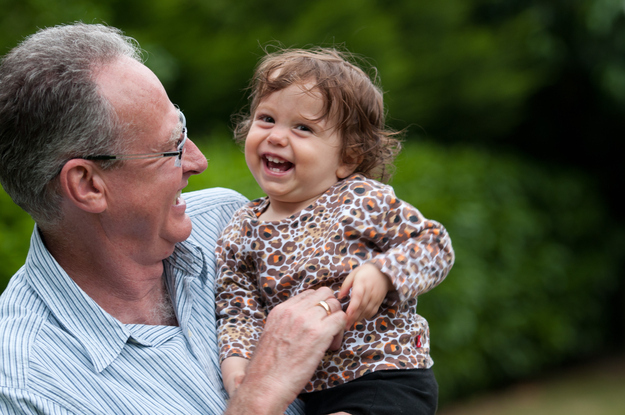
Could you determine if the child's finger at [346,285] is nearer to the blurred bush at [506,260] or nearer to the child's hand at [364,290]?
the child's hand at [364,290]

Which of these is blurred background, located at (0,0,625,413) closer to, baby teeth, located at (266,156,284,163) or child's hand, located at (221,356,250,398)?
baby teeth, located at (266,156,284,163)

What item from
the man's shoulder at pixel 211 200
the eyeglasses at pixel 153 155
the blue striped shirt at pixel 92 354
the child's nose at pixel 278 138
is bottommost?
the blue striped shirt at pixel 92 354

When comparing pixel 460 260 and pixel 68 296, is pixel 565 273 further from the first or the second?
pixel 68 296

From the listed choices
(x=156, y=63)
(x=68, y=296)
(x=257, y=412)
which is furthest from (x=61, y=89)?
(x=156, y=63)

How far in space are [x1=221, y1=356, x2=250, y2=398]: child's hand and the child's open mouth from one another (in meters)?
0.63

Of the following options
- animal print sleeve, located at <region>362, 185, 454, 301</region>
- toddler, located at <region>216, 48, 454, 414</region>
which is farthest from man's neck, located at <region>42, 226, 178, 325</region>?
animal print sleeve, located at <region>362, 185, 454, 301</region>

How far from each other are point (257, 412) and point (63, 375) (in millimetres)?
549

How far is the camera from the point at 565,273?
801cm

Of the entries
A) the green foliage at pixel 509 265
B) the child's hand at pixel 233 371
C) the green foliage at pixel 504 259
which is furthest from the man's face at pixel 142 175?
the green foliage at pixel 509 265

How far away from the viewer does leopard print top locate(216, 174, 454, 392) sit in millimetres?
2141

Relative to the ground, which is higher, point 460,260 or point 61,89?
point 61,89

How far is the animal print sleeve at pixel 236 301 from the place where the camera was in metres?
2.23

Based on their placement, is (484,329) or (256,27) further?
(256,27)

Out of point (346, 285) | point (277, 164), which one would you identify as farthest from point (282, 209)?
point (346, 285)
